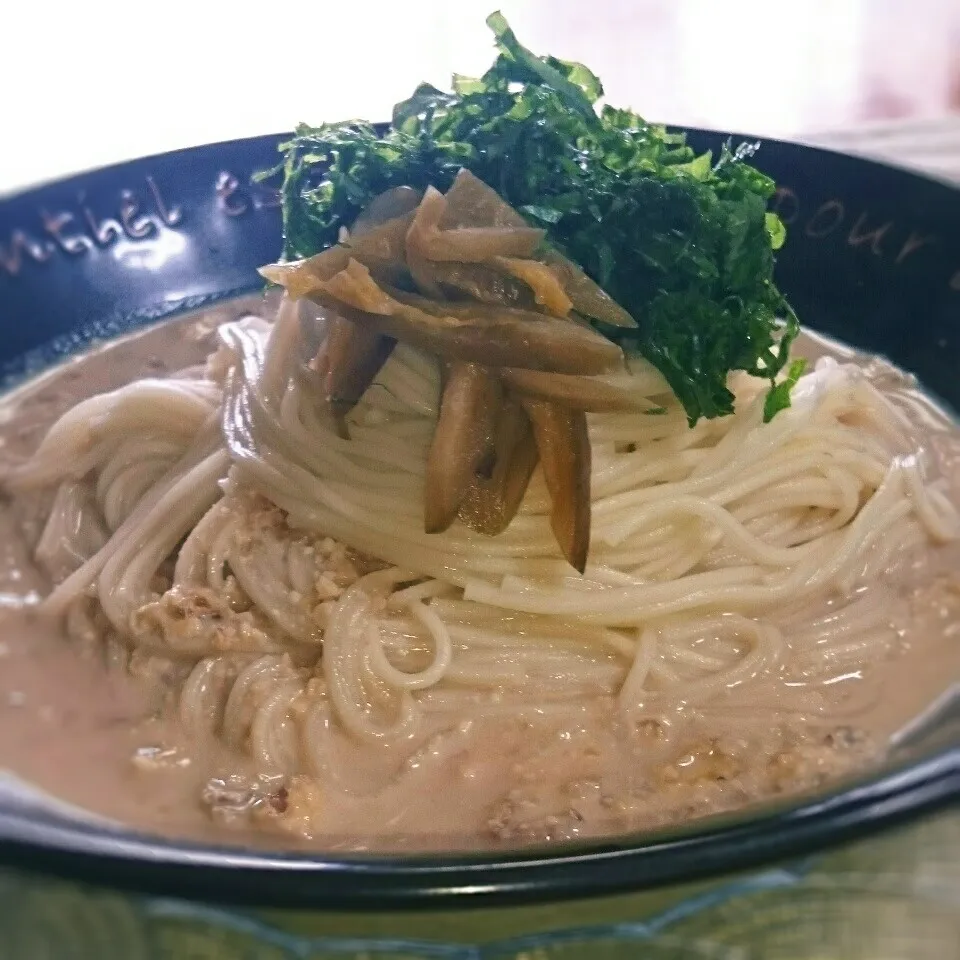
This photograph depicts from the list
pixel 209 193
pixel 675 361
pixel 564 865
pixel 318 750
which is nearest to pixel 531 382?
pixel 675 361

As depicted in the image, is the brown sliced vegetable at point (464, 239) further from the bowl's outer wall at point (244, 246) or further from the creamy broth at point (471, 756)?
the bowl's outer wall at point (244, 246)

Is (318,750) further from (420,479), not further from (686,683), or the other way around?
(686,683)

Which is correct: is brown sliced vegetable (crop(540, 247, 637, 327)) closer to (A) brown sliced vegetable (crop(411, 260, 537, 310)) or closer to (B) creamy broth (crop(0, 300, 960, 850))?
(A) brown sliced vegetable (crop(411, 260, 537, 310))

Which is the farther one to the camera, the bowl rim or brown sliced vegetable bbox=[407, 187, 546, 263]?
brown sliced vegetable bbox=[407, 187, 546, 263]

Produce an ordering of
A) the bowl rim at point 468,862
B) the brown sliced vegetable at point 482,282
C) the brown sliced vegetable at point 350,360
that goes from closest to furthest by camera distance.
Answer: the bowl rim at point 468,862 → the brown sliced vegetable at point 482,282 → the brown sliced vegetable at point 350,360

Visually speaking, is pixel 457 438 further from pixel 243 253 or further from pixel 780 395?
pixel 243 253

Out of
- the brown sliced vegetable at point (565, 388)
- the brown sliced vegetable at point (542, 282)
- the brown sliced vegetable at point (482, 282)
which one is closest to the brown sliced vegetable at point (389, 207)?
the brown sliced vegetable at point (482, 282)

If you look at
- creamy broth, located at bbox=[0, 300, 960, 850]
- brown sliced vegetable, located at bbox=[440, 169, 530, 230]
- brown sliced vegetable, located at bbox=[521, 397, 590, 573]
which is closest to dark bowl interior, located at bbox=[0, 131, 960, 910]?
creamy broth, located at bbox=[0, 300, 960, 850]
